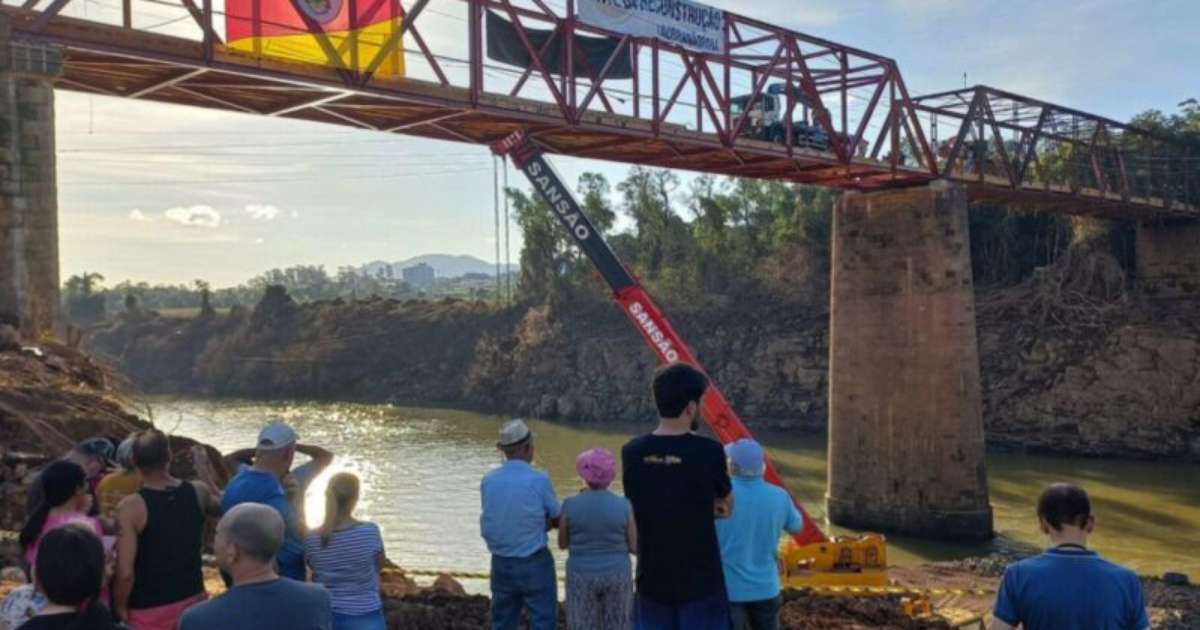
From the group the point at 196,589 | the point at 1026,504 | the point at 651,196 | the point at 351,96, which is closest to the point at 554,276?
the point at 651,196

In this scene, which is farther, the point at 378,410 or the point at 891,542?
the point at 378,410

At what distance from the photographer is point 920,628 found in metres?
9.84

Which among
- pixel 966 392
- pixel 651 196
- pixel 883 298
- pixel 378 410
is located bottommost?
pixel 378 410

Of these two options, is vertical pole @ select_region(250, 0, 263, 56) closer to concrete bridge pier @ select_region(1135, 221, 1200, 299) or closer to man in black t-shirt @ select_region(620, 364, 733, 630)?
man in black t-shirt @ select_region(620, 364, 733, 630)

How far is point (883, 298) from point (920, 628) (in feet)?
49.7

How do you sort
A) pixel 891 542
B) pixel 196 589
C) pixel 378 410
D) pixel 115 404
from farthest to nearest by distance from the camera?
1. pixel 378 410
2. pixel 891 542
3. pixel 115 404
4. pixel 196 589

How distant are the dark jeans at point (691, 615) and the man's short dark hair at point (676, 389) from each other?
94 centimetres

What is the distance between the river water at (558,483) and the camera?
71.1 ft

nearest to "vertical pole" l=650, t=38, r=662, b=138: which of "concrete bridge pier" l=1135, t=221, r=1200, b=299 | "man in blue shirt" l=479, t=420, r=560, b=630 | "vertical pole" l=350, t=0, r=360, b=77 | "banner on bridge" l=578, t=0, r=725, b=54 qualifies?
"banner on bridge" l=578, t=0, r=725, b=54

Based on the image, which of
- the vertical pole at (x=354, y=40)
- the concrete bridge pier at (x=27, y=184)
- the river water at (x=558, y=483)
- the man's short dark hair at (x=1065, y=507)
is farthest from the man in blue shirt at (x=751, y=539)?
the vertical pole at (x=354, y=40)

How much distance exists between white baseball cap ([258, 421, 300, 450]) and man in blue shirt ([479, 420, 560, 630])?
1239mm

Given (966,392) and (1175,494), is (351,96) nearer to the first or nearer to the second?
(966,392)

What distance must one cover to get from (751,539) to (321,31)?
12.0 meters

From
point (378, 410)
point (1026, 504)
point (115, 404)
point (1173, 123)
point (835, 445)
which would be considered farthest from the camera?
point (378, 410)
